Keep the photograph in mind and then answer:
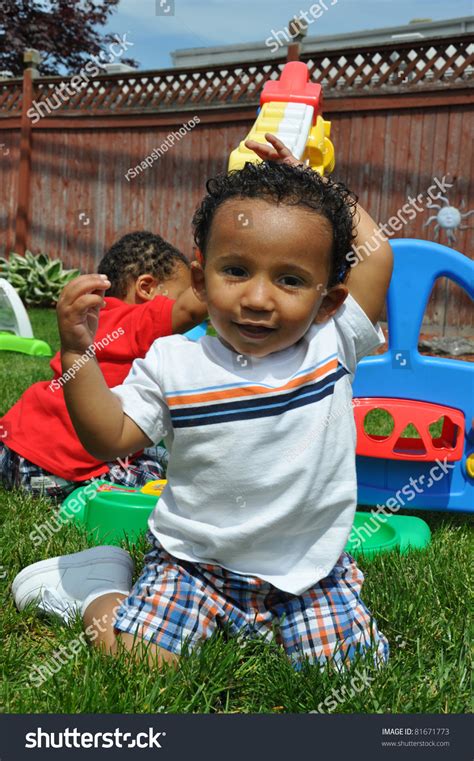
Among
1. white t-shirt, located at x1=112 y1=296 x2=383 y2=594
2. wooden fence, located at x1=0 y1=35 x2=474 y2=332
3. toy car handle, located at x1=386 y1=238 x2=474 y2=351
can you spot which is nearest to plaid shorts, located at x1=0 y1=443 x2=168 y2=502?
toy car handle, located at x1=386 y1=238 x2=474 y2=351

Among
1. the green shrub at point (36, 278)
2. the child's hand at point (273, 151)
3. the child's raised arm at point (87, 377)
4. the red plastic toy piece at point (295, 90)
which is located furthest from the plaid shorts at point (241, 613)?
the green shrub at point (36, 278)

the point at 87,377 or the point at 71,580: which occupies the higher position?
the point at 87,377

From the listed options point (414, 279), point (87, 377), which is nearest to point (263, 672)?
point (87, 377)

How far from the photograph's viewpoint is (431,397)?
2818mm

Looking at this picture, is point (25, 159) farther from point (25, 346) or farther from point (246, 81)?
point (25, 346)

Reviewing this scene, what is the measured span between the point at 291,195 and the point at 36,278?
860 cm

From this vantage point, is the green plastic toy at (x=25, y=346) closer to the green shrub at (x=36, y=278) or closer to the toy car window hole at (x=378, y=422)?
the toy car window hole at (x=378, y=422)

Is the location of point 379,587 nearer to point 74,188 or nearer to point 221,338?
point 221,338

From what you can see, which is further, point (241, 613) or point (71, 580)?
point (71, 580)

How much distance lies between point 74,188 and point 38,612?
8978 millimetres

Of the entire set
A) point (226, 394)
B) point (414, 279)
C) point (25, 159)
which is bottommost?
point (226, 394)

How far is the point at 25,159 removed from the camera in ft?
34.6

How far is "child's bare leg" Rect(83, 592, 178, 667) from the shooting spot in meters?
1.59

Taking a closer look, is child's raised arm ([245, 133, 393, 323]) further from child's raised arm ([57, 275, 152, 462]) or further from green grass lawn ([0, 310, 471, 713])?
green grass lawn ([0, 310, 471, 713])
